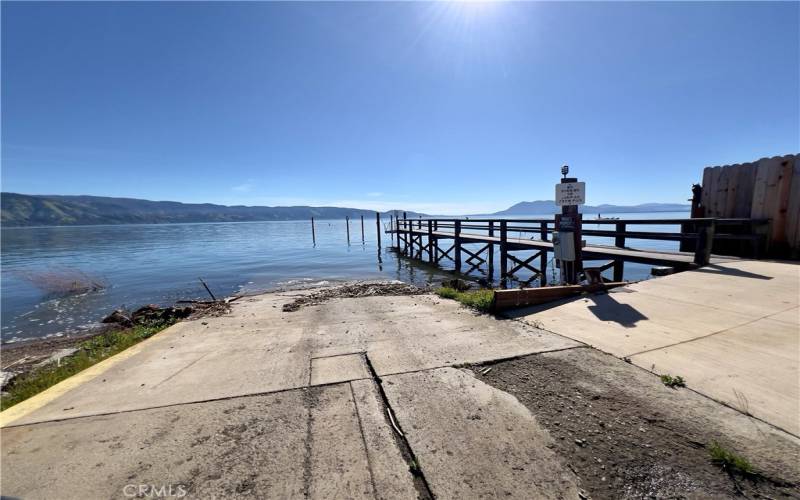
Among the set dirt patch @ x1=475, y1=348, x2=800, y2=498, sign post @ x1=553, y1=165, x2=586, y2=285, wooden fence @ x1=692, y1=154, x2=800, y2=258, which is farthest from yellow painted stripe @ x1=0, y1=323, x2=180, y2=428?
wooden fence @ x1=692, y1=154, x2=800, y2=258

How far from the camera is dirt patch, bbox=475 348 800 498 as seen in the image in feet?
6.48

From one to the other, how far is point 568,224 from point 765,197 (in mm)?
6262

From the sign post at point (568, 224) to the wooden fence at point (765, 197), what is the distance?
18.9 feet

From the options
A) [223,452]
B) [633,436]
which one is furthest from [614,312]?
[223,452]

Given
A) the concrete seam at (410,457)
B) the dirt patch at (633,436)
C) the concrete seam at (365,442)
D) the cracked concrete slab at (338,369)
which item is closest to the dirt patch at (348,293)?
the cracked concrete slab at (338,369)

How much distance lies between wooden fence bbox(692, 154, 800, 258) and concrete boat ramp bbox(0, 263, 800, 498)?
5.67 m

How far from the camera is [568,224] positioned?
727cm

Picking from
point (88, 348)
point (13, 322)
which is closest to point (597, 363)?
point (88, 348)

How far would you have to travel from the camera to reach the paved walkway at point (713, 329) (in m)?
2.90

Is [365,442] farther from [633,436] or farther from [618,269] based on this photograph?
[618,269]

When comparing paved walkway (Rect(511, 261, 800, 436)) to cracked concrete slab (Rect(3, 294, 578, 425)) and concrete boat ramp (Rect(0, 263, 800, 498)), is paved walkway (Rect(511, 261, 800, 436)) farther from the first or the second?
cracked concrete slab (Rect(3, 294, 578, 425))

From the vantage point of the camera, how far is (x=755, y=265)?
7.63 m

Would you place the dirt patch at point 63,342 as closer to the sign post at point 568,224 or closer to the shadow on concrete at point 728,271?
the sign post at point 568,224

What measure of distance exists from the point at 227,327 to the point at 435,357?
4166 millimetres
